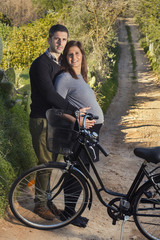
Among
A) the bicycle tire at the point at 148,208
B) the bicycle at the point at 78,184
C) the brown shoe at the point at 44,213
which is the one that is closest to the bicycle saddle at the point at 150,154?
the bicycle at the point at 78,184

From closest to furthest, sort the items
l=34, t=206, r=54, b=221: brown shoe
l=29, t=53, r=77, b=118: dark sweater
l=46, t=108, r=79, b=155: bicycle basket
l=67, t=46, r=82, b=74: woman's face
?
l=46, t=108, r=79, b=155: bicycle basket, l=29, t=53, r=77, b=118: dark sweater, l=67, t=46, r=82, b=74: woman's face, l=34, t=206, r=54, b=221: brown shoe

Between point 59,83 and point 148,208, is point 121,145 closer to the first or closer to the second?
point 148,208

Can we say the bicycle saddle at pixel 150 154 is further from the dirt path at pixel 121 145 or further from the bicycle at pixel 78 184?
the dirt path at pixel 121 145

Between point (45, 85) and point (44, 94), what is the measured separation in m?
0.09

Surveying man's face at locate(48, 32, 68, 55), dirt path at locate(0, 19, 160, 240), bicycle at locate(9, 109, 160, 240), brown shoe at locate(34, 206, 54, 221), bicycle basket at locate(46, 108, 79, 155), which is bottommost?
dirt path at locate(0, 19, 160, 240)

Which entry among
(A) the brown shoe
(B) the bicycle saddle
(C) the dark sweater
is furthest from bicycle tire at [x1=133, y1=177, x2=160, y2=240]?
(C) the dark sweater

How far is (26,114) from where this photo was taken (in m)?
6.02

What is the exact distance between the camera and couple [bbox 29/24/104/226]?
10.7 feet

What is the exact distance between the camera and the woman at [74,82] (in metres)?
3.37

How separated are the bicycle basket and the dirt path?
1.01m

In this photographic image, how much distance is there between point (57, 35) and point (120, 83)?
14.3 meters

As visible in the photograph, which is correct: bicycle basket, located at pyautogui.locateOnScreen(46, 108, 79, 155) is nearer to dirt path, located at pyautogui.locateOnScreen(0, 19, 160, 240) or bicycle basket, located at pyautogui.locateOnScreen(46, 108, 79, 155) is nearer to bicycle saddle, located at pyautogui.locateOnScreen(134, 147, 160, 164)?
bicycle saddle, located at pyautogui.locateOnScreen(134, 147, 160, 164)

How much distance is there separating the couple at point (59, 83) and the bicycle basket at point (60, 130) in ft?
0.61

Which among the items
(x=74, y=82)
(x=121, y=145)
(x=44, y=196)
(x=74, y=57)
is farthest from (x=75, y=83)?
(x=121, y=145)
